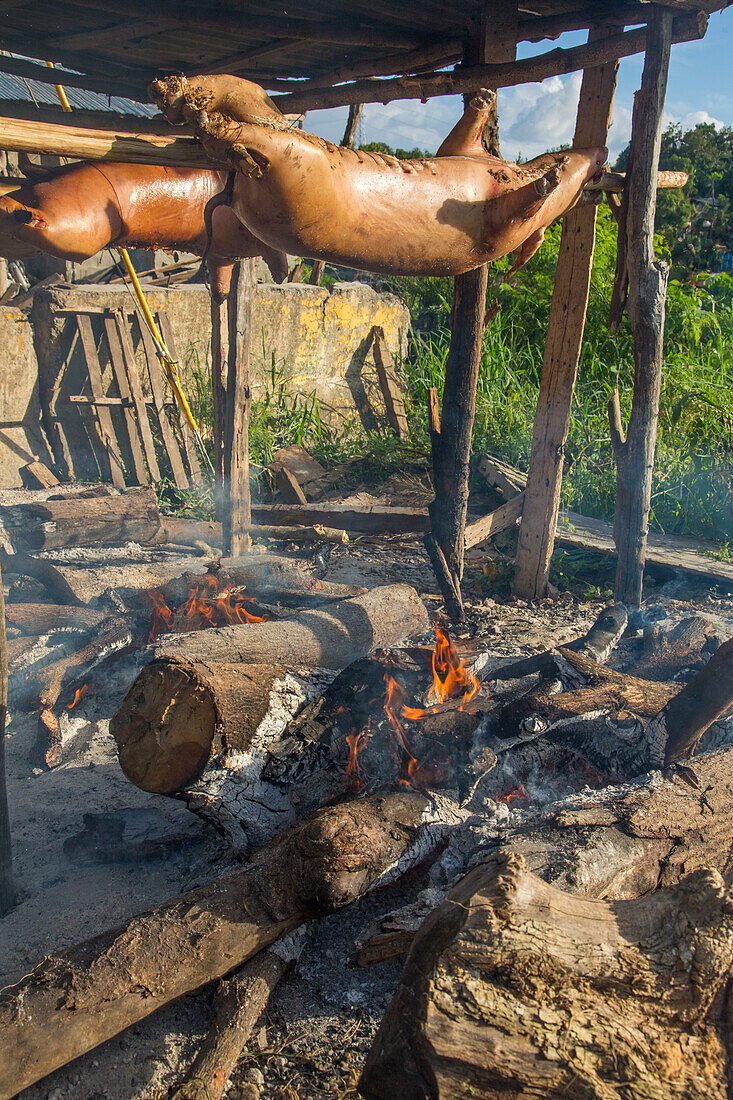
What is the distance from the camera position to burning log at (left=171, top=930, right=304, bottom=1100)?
1.74 metres

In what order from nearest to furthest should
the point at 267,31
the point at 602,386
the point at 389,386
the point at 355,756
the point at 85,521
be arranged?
the point at 355,756 → the point at 267,31 → the point at 85,521 → the point at 602,386 → the point at 389,386

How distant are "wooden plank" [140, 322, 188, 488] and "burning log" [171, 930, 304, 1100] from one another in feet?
19.3

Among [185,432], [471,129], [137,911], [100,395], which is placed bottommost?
[137,911]

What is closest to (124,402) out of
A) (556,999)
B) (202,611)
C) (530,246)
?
(202,611)

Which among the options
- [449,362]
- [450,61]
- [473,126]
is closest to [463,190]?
[473,126]

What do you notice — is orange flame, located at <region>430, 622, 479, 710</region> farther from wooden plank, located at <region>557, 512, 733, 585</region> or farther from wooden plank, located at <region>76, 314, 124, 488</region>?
wooden plank, located at <region>76, 314, 124, 488</region>

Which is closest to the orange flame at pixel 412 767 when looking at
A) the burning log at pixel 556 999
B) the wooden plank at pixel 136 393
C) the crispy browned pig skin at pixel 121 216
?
the burning log at pixel 556 999

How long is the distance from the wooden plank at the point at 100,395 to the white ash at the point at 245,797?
208 inches

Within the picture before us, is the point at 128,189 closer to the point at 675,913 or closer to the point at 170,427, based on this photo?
the point at 675,913

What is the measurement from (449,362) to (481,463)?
311cm

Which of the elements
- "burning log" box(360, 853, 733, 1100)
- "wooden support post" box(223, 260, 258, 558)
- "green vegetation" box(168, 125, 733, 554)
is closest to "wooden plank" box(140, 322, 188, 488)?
"green vegetation" box(168, 125, 733, 554)

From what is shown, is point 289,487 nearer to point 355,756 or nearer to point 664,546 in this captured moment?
point 664,546

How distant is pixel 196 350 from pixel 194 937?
6948 millimetres

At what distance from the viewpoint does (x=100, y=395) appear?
7.16 meters
